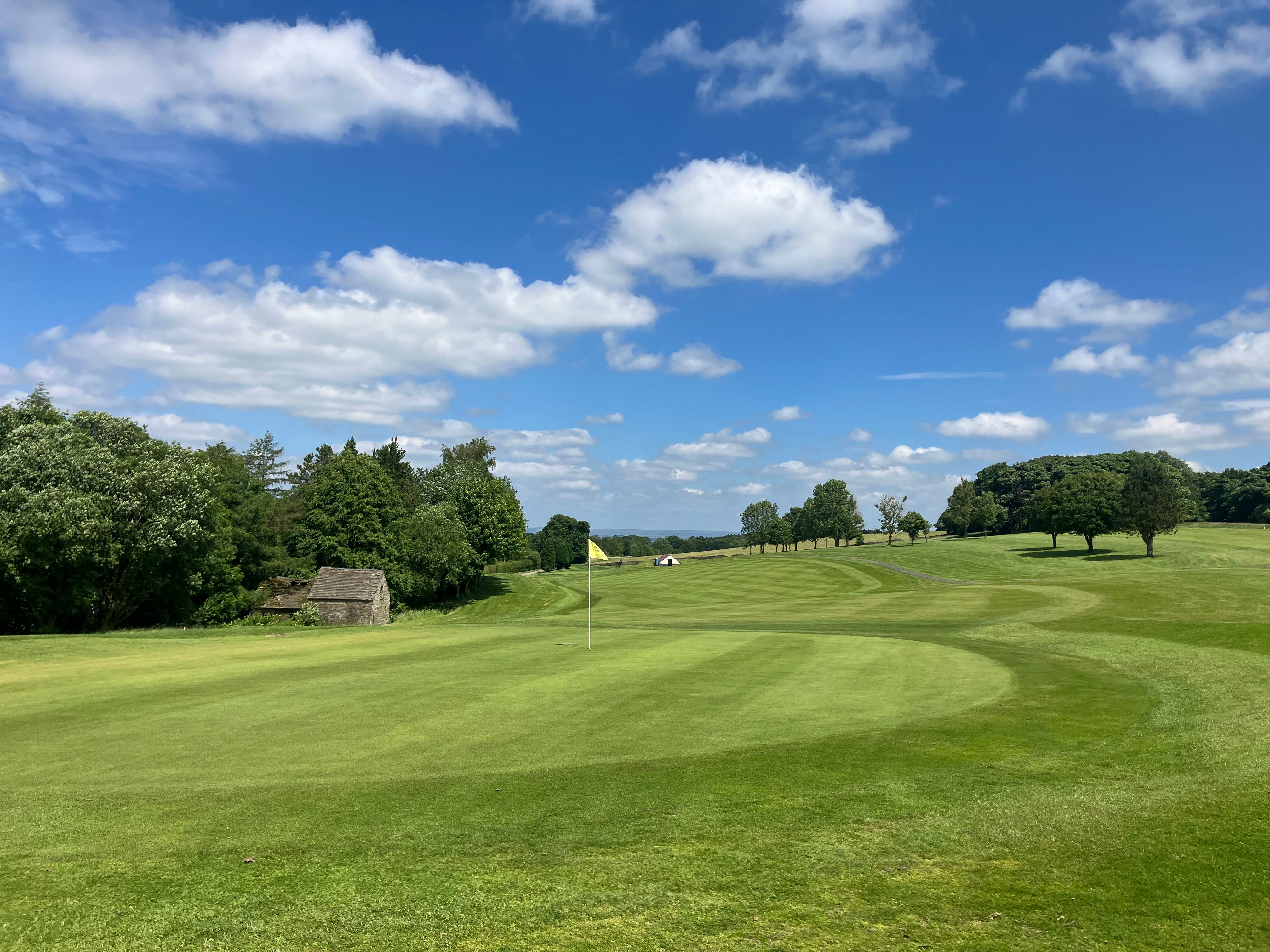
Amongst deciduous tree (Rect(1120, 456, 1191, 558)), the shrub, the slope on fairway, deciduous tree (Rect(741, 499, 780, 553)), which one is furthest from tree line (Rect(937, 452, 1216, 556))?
the shrub

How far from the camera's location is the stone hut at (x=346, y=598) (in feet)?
187

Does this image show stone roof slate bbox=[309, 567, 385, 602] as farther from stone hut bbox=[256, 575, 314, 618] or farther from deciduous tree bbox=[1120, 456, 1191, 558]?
deciduous tree bbox=[1120, 456, 1191, 558]

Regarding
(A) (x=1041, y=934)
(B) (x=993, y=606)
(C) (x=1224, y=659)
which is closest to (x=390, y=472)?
(B) (x=993, y=606)

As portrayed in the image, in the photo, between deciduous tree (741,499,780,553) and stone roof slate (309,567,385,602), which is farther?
deciduous tree (741,499,780,553)

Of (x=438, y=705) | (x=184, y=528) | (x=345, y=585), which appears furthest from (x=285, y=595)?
(x=438, y=705)

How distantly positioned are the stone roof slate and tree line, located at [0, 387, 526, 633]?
7352 mm

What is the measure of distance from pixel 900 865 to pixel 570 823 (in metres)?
3.68

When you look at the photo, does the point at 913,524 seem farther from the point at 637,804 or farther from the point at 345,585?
the point at 637,804

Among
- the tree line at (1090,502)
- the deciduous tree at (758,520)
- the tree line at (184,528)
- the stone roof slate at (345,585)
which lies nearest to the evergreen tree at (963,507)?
the tree line at (1090,502)

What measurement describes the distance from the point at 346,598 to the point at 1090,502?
88.7 metres

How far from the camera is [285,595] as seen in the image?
63.9m

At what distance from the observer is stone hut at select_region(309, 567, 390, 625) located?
57.0m

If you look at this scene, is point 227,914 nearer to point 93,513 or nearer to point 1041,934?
point 1041,934

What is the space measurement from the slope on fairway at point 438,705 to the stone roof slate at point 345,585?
3045cm
